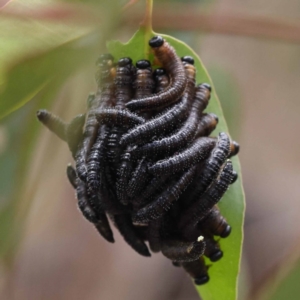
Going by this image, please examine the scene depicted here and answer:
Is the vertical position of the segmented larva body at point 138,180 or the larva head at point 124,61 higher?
the larva head at point 124,61

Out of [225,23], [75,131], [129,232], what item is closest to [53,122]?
[75,131]

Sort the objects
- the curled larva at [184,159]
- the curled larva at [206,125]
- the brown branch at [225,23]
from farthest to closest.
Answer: the brown branch at [225,23] < the curled larva at [206,125] < the curled larva at [184,159]

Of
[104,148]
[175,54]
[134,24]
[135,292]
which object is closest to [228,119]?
[134,24]

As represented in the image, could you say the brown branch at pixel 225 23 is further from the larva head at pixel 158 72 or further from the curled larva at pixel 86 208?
the curled larva at pixel 86 208

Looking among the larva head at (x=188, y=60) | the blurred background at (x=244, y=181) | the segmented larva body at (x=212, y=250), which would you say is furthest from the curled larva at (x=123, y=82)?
the blurred background at (x=244, y=181)

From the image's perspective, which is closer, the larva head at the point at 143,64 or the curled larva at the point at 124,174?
the curled larva at the point at 124,174

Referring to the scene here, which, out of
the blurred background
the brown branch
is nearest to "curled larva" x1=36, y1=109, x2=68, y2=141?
the blurred background

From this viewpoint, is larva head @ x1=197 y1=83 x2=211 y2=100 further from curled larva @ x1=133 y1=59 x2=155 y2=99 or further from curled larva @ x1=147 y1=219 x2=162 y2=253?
curled larva @ x1=147 y1=219 x2=162 y2=253
